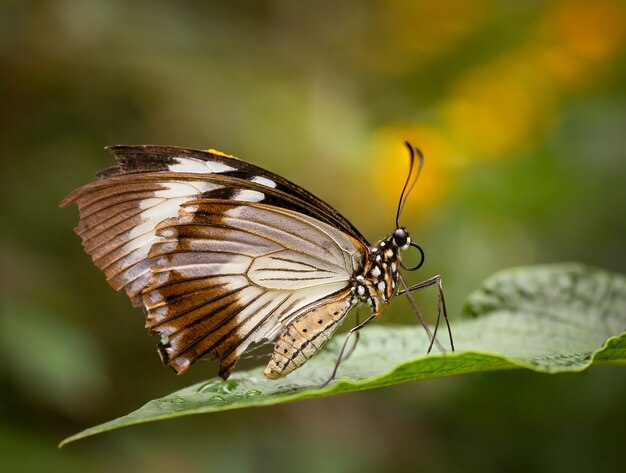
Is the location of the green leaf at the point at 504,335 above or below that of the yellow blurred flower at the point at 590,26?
below

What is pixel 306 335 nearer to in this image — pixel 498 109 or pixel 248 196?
pixel 248 196

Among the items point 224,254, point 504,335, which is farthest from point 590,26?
point 224,254

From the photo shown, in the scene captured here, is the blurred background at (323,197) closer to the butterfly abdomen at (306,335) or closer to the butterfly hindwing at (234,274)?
the butterfly hindwing at (234,274)

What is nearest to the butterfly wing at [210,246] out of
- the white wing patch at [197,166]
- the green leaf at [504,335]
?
the white wing patch at [197,166]

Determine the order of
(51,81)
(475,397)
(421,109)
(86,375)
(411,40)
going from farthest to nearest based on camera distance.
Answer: (411,40) → (421,109) → (51,81) → (475,397) → (86,375)

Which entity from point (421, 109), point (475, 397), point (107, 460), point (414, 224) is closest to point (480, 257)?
point (414, 224)

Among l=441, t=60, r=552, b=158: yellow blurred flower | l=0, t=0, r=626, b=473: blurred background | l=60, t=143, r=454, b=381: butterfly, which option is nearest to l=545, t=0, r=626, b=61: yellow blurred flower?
l=0, t=0, r=626, b=473: blurred background

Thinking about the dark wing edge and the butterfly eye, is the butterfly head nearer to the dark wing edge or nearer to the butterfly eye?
the butterfly eye

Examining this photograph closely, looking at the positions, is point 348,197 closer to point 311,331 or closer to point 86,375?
point 86,375
